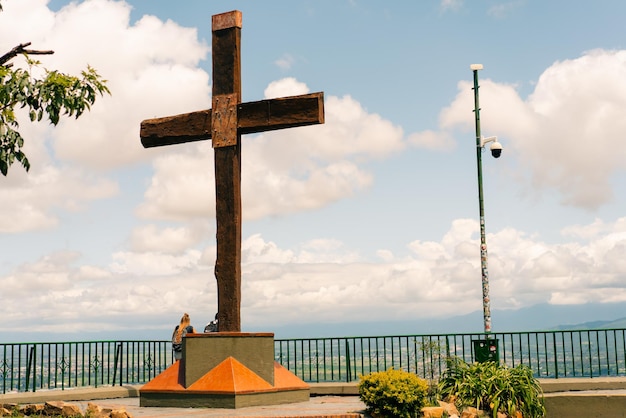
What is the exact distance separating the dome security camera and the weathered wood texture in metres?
5.32

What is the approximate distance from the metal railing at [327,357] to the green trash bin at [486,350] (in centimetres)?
37

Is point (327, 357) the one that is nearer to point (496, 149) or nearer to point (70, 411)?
point (496, 149)

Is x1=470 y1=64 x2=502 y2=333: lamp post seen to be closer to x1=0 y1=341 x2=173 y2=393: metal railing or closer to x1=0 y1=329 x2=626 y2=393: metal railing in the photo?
x1=0 y1=329 x2=626 y2=393: metal railing

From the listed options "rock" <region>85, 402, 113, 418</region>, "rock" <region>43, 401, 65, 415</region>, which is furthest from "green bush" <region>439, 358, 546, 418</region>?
"rock" <region>43, 401, 65, 415</region>

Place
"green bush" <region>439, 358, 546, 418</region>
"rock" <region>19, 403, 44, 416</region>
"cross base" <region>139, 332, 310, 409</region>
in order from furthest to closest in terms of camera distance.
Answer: "cross base" <region>139, 332, 310, 409</region> < "green bush" <region>439, 358, 546, 418</region> < "rock" <region>19, 403, 44, 416</region>

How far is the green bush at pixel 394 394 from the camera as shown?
11.2 meters

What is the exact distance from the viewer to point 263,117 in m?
13.7

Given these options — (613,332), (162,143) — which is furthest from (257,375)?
(613,332)

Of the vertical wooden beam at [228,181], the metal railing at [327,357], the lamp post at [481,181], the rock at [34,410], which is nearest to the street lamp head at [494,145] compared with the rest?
the lamp post at [481,181]

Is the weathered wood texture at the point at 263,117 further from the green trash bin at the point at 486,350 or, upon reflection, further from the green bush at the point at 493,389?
the green trash bin at the point at 486,350

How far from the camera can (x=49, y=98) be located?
12.2 meters

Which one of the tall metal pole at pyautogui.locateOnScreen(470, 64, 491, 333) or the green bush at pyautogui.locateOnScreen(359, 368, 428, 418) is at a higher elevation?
the tall metal pole at pyautogui.locateOnScreen(470, 64, 491, 333)

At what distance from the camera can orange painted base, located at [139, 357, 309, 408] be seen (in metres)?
12.5

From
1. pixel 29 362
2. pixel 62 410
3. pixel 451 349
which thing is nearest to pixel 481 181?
pixel 451 349
